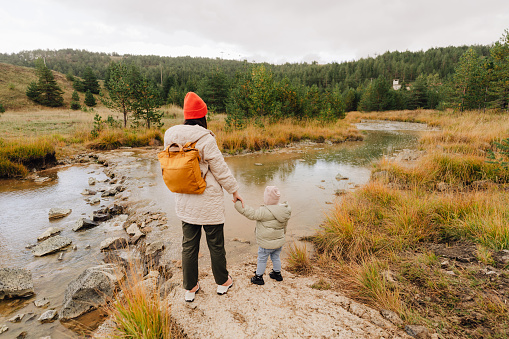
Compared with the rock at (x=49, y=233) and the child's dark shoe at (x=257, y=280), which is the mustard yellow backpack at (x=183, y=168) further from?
the rock at (x=49, y=233)

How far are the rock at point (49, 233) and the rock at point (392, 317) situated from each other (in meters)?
5.11

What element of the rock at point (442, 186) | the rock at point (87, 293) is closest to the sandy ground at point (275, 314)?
the rock at point (87, 293)

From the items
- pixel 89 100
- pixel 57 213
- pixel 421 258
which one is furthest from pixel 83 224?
pixel 89 100

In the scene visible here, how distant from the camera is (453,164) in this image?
624 centimetres

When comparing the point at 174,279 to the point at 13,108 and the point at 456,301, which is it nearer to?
the point at 456,301

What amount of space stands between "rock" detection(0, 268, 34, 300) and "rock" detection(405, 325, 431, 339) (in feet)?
13.0

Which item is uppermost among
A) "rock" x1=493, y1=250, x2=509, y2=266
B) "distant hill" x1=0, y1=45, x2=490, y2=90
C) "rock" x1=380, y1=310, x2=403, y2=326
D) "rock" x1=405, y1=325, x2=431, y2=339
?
"distant hill" x1=0, y1=45, x2=490, y2=90

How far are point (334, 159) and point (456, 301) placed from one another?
8944mm

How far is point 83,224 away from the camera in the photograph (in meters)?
4.52

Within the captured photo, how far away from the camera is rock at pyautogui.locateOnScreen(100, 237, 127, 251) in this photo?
12.5ft

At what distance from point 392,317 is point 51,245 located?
15.6 feet

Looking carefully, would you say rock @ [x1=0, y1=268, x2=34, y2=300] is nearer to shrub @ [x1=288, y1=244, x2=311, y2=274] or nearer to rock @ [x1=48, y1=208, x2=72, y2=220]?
rock @ [x1=48, y1=208, x2=72, y2=220]

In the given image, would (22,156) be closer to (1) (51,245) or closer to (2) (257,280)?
(1) (51,245)

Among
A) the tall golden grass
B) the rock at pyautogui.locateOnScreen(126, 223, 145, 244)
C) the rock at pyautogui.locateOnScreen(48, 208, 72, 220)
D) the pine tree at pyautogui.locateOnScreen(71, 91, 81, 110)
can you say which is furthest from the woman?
the pine tree at pyautogui.locateOnScreen(71, 91, 81, 110)
